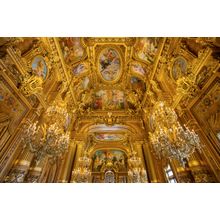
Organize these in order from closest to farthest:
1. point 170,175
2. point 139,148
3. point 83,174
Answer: point 170,175
point 83,174
point 139,148

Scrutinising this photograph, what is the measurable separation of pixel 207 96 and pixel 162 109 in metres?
1.31

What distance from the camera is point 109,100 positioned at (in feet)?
30.2

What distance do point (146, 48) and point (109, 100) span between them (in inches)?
166

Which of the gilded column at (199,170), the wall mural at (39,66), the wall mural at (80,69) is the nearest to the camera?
the gilded column at (199,170)

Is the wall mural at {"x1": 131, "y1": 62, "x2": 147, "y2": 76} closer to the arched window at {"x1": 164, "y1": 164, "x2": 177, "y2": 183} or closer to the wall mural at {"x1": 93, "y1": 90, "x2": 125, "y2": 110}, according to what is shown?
the wall mural at {"x1": 93, "y1": 90, "x2": 125, "y2": 110}

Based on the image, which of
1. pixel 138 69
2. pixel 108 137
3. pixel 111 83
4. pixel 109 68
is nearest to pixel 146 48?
pixel 138 69

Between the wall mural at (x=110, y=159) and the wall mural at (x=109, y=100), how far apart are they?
3.66 meters

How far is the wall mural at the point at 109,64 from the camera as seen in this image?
7169 mm

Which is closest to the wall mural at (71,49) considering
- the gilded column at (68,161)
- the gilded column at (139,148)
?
the gilded column at (68,161)

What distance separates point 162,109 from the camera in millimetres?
4434

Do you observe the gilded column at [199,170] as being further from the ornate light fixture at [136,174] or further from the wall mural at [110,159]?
the wall mural at [110,159]

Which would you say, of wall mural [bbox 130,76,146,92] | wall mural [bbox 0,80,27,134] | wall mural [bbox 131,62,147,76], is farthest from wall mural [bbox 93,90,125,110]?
wall mural [bbox 0,80,27,134]

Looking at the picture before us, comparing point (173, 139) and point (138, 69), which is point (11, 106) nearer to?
point (173, 139)
